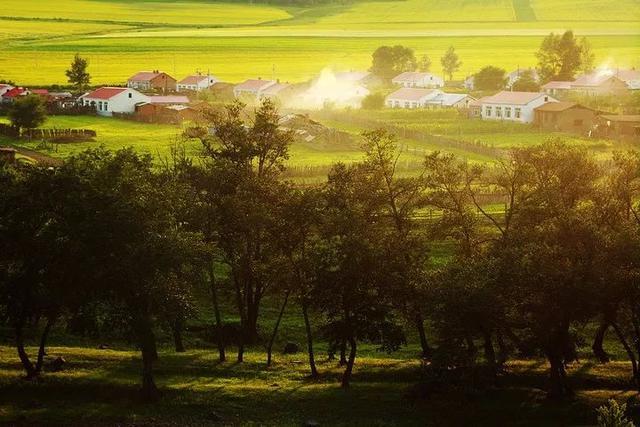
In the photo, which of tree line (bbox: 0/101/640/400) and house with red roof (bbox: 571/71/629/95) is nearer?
tree line (bbox: 0/101/640/400)

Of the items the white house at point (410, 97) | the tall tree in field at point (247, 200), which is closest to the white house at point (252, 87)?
the white house at point (410, 97)

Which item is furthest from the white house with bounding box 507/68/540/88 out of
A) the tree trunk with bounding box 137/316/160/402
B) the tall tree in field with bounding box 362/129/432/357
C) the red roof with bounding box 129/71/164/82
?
the tree trunk with bounding box 137/316/160/402

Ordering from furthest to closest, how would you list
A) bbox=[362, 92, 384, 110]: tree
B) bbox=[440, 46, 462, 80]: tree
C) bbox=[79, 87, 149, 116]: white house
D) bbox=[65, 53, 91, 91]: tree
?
bbox=[440, 46, 462, 80]: tree, bbox=[65, 53, 91, 91]: tree, bbox=[362, 92, 384, 110]: tree, bbox=[79, 87, 149, 116]: white house

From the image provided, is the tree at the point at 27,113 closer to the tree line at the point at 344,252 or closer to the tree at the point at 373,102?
the tree at the point at 373,102

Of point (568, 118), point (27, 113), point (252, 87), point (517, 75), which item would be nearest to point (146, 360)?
point (27, 113)

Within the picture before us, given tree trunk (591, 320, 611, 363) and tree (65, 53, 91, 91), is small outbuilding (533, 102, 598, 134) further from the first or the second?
tree trunk (591, 320, 611, 363)

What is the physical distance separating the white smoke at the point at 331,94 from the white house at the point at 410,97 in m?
4.10

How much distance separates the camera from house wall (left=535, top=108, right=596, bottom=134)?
357ft

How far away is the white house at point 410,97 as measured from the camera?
129 meters

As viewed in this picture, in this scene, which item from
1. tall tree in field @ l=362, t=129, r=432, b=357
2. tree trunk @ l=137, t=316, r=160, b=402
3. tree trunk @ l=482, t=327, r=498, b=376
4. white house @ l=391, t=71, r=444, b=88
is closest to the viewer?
tree trunk @ l=137, t=316, r=160, b=402

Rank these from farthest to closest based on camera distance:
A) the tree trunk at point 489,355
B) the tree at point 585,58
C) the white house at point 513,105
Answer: the tree at point 585,58
the white house at point 513,105
the tree trunk at point 489,355

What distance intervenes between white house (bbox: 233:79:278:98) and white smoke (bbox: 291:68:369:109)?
5599 mm

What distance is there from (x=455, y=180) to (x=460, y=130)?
64382mm

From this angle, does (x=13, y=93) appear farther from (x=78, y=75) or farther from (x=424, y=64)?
(x=424, y=64)
